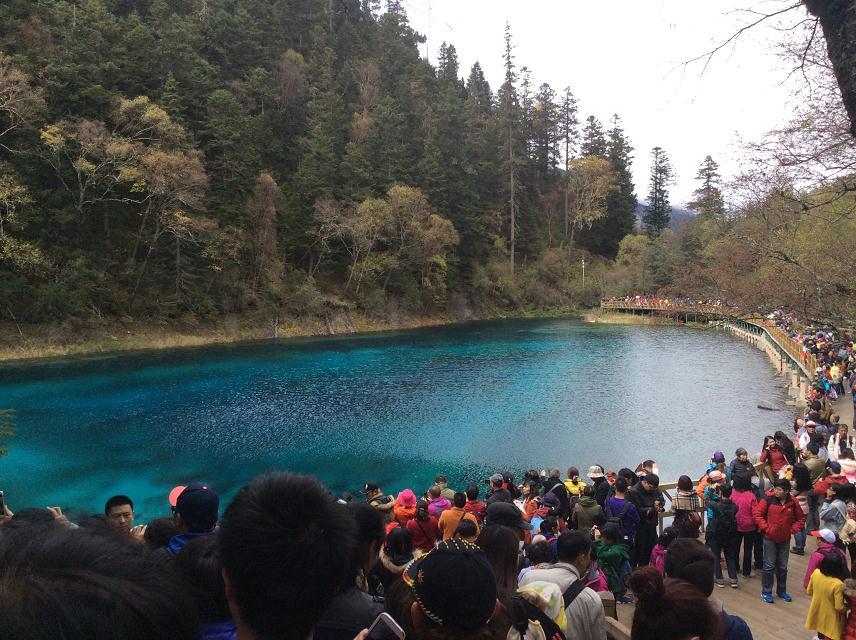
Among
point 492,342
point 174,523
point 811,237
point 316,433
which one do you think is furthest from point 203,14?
point 174,523

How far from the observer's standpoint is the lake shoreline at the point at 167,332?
2338 cm

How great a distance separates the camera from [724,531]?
5094 millimetres

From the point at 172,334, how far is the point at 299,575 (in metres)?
30.3

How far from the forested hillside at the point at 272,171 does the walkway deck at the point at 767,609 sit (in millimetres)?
27297

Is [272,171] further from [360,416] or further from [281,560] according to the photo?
[281,560]

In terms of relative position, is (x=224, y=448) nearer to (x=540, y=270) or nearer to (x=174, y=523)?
(x=174, y=523)

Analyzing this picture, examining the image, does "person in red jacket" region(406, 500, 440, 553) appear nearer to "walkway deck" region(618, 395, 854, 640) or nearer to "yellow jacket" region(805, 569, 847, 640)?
"walkway deck" region(618, 395, 854, 640)

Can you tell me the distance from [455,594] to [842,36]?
2.82 m

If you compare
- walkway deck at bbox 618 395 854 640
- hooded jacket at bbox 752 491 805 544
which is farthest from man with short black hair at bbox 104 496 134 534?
hooded jacket at bbox 752 491 805 544

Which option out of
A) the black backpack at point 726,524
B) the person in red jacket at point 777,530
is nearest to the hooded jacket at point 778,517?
the person in red jacket at point 777,530

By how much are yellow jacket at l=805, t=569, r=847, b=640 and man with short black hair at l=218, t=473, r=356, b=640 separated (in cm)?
385

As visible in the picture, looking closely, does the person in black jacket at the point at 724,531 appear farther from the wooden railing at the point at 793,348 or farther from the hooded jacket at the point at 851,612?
the wooden railing at the point at 793,348

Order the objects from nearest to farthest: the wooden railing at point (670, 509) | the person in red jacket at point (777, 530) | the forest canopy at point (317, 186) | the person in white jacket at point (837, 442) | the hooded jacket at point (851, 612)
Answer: the hooded jacket at point (851, 612) < the person in red jacket at point (777, 530) < the wooden railing at point (670, 509) < the person in white jacket at point (837, 442) < the forest canopy at point (317, 186)

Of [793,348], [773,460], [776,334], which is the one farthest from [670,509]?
[776,334]
